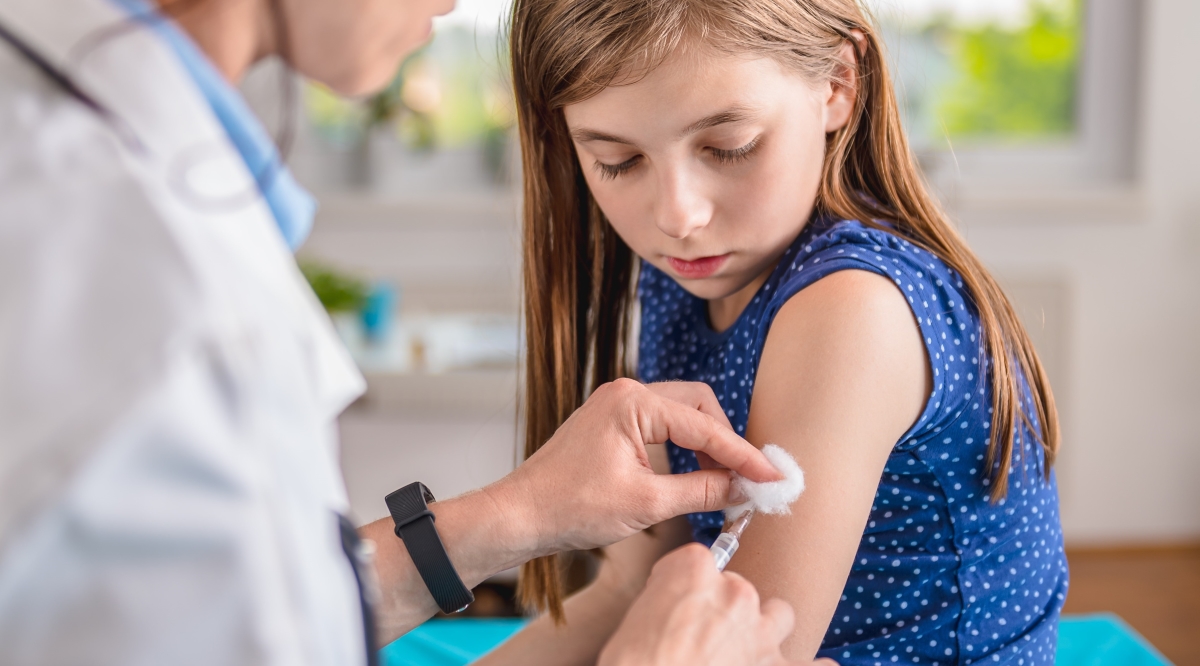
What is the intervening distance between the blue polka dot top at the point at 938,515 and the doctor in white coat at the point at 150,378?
488mm

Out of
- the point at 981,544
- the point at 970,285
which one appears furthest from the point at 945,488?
the point at 970,285

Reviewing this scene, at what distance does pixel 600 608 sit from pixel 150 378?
83 cm

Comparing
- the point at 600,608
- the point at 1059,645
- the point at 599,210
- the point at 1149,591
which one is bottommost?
the point at 1149,591

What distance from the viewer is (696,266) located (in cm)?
96

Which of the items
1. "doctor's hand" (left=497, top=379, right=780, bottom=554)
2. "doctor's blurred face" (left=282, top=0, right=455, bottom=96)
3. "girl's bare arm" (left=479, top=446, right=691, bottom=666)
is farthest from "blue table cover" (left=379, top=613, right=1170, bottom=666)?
"doctor's blurred face" (left=282, top=0, right=455, bottom=96)

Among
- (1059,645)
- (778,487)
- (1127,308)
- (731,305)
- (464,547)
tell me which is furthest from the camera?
(1127,308)

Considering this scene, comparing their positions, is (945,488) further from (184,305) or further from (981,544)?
(184,305)

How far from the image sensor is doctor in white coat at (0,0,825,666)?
1.44ft

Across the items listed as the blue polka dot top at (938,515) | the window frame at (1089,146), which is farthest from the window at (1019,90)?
the blue polka dot top at (938,515)

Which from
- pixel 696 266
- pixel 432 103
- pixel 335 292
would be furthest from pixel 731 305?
pixel 432 103

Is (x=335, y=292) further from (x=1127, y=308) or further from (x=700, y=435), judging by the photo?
(x=1127, y=308)

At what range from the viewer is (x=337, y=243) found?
332 cm

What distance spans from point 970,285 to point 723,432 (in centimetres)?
29

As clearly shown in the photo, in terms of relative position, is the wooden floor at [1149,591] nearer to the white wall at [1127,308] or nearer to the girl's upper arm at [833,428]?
the white wall at [1127,308]
